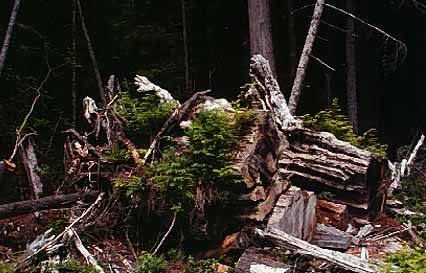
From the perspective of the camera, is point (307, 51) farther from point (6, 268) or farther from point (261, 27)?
point (6, 268)

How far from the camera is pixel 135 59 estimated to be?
49.4ft

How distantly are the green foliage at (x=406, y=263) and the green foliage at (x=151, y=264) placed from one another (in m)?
2.61

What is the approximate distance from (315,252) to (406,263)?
3.39 ft

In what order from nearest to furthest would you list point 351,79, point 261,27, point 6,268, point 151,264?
point 6,268 < point 151,264 < point 261,27 < point 351,79

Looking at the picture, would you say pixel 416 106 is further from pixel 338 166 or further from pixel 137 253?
pixel 137 253

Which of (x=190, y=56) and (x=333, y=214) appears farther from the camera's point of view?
(x=190, y=56)

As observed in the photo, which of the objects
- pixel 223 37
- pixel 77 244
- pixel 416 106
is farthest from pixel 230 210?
pixel 416 106

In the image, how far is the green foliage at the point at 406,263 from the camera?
5.34m

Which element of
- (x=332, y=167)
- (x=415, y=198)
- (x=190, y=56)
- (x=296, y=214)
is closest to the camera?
(x=296, y=214)

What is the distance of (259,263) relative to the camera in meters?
5.84

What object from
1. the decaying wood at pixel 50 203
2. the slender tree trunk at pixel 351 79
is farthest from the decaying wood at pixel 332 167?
the slender tree trunk at pixel 351 79

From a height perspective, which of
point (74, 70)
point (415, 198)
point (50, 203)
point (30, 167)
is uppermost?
point (74, 70)

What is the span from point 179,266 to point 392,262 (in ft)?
8.52

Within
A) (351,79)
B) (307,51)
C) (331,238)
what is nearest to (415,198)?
(307,51)
